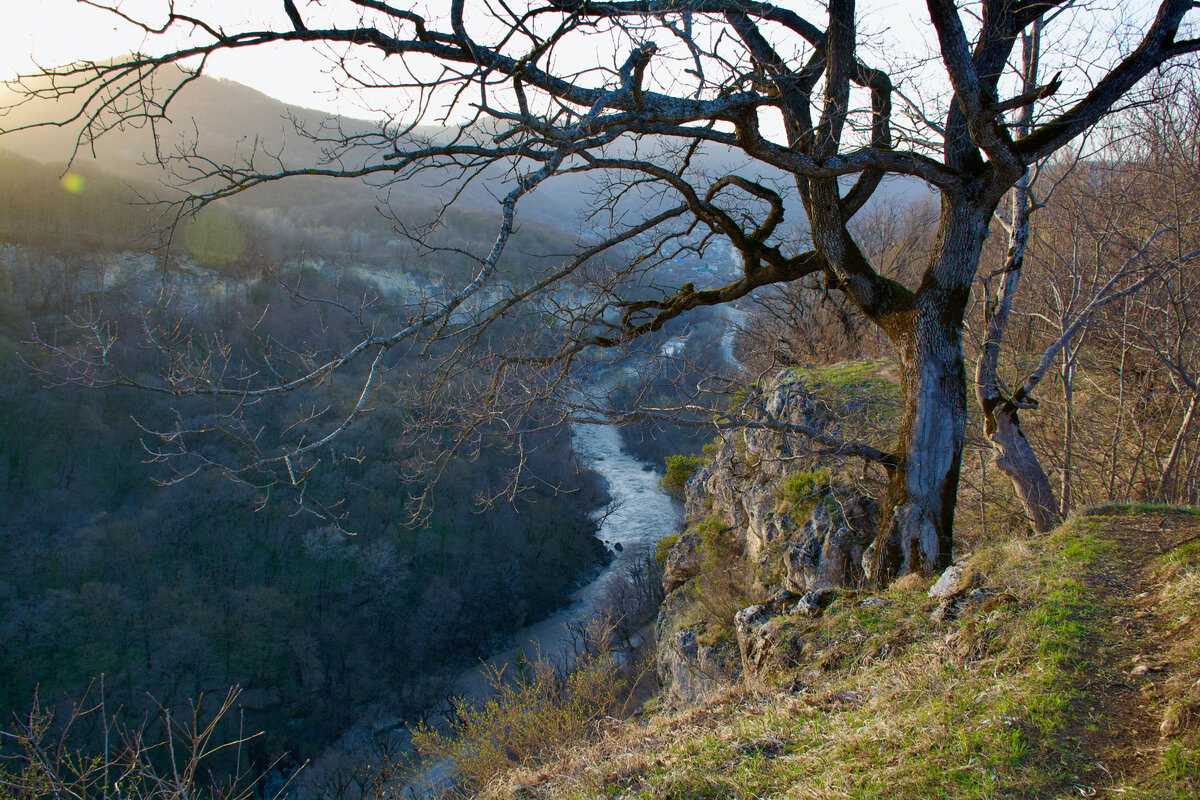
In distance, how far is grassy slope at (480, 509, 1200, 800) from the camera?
84.7 inches

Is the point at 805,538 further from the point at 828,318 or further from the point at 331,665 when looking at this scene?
the point at 331,665

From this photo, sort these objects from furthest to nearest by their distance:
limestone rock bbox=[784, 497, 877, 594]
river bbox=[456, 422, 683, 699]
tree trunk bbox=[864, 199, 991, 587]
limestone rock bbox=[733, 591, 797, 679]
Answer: river bbox=[456, 422, 683, 699] → limestone rock bbox=[784, 497, 877, 594] → limestone rock bbox=[733, 591, 797, 679] → tree trunk bbox=[864, 199, 991, 587]

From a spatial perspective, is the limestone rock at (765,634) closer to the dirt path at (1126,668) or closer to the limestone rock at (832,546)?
the limestone rock at (832,546)

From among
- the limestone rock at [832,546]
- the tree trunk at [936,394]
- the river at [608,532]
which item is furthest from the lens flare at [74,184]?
the tree trunk at [936,394]

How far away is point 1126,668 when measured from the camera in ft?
8.44

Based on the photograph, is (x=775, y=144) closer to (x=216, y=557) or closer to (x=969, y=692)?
(x=969, y=692)

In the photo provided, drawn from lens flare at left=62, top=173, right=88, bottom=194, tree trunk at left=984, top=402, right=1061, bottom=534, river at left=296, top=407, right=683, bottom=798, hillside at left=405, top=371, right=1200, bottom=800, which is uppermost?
lens flare at left=62, top=173, right=88, bottom=194

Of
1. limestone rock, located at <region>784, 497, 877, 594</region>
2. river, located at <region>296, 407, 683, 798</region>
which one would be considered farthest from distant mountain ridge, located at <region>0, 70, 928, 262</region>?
limestone rock, located at <region>784, 497, 877, 594</region>

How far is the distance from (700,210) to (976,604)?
3.44m

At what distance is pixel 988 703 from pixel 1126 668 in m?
0.63

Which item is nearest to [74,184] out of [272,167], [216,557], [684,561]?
[272,167]

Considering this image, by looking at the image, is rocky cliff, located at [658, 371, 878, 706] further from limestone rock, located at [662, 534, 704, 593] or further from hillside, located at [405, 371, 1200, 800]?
hillside, located at [405, 371, 1200, 800]

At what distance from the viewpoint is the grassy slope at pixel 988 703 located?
215 cm

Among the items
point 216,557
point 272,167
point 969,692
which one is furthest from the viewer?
point 272,167
